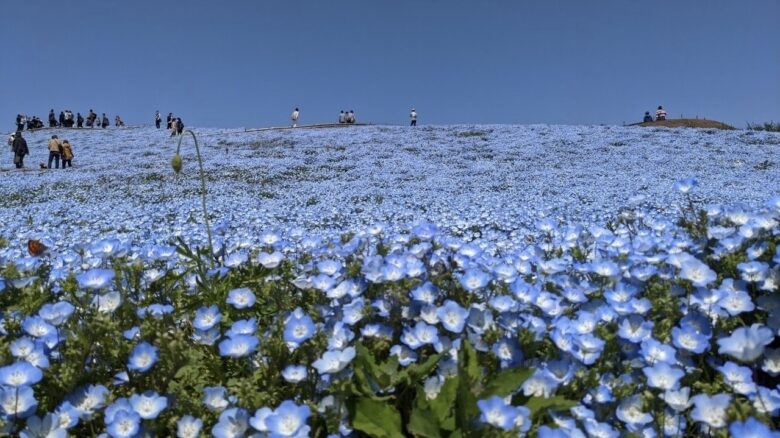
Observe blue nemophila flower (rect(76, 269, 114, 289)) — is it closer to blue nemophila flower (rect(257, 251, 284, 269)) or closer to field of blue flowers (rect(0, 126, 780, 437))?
field of blue flowers (rect(0, 126, 780, 437))

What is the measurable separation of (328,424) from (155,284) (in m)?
1.15

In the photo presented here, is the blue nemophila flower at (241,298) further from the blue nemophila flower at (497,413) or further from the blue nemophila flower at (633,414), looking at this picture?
the blue nemophila flower at (633,414)

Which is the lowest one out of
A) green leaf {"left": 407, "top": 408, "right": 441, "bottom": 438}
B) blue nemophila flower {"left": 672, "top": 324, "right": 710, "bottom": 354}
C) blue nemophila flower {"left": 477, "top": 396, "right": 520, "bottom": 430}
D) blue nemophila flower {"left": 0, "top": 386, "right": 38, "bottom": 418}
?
blue nemophila flower {"left": 0, "top": 386, "right": 38, "bottom": 418}

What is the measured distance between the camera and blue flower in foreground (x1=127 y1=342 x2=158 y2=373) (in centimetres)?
178

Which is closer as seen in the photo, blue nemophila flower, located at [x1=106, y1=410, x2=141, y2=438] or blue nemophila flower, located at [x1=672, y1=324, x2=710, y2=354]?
blue nemophila flower, located at [x1=106, y1=410, x2=141, y2=438]

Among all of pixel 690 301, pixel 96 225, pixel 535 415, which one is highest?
pixel 690 301

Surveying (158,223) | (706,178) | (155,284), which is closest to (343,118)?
(706,178)

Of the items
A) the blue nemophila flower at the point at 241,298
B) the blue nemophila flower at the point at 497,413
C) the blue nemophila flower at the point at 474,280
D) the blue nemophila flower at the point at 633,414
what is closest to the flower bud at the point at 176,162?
the blue nemophila flower at the point at 241,298

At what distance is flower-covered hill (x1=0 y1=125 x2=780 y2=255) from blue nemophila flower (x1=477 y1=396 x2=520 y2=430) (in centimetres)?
222

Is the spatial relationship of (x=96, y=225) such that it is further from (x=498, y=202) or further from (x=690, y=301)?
(x=690, y=301)

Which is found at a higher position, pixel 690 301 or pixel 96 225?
pixel 690 301

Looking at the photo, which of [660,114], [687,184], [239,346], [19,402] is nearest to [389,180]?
[687,184]

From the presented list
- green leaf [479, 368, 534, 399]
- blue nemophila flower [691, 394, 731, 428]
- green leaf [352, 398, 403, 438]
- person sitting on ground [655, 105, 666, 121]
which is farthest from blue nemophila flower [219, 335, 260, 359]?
person sitting on ground [655, 105, 666, 121]

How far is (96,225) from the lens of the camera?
767 centimetres
